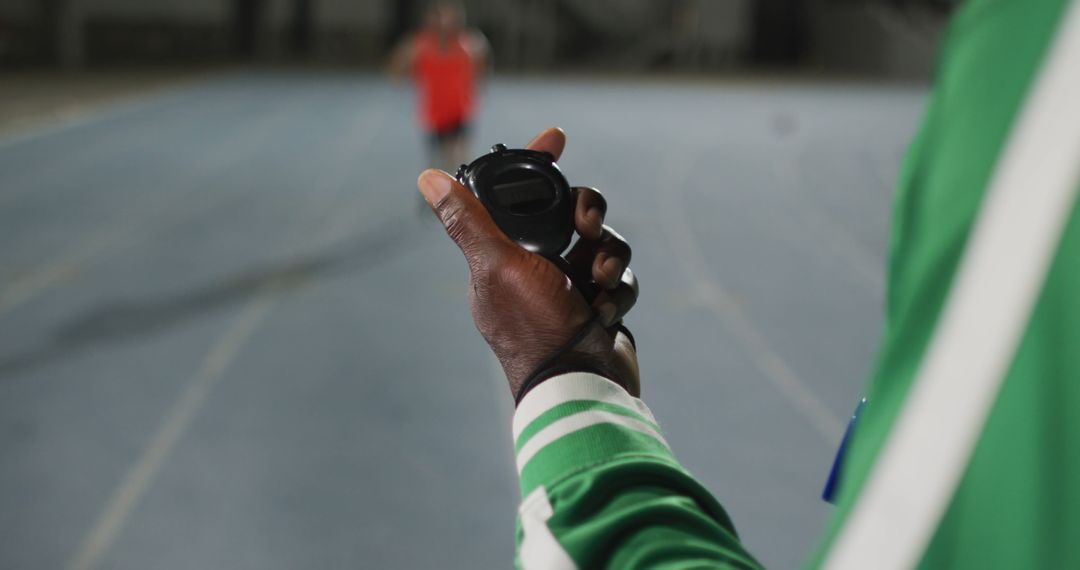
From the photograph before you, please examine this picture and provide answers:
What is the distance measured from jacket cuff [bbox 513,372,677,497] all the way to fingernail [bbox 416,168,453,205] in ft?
0.71

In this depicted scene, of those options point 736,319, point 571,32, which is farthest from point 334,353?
point 571,32

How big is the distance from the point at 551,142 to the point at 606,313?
0.31m

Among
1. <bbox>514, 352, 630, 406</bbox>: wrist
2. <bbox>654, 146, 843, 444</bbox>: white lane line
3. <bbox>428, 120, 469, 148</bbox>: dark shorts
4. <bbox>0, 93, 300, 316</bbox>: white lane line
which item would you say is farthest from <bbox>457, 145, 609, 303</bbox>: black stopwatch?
<bbox>428, 120, 469, 148</bbox>: dark shorts

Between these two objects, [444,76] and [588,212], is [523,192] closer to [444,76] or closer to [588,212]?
[588,212]

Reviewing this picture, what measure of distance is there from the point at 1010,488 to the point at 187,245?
23.5 feet

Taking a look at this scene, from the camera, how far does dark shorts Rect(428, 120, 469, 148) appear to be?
26.8 ft

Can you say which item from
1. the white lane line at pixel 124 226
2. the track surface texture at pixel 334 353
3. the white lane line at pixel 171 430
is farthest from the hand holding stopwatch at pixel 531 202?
the white lane line at pixel 124 226

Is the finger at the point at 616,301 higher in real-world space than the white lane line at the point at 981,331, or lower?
lower

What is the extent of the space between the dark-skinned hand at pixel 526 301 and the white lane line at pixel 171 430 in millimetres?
2508

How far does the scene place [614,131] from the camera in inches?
542

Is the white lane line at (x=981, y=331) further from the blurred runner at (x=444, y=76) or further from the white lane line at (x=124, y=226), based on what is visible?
the blurred runner at (x=444, y=76)

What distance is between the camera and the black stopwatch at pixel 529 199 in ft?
3.59

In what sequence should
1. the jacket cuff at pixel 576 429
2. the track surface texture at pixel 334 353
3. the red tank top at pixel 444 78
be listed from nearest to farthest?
the jacket cuff at pixel 576 429, the track surface texture at pixel 334 353, the red tank top at pixel 444 78

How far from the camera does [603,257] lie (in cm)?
112
